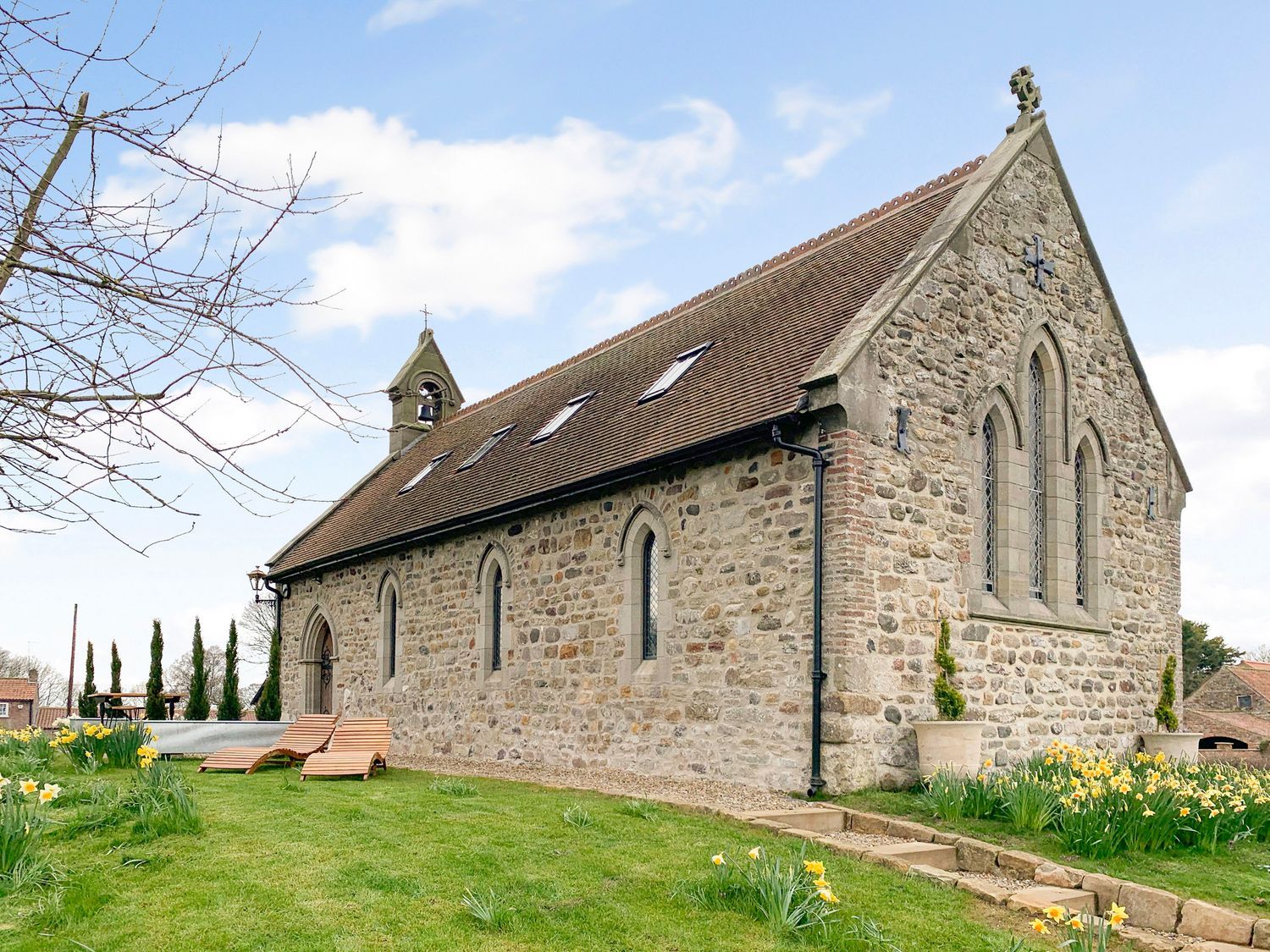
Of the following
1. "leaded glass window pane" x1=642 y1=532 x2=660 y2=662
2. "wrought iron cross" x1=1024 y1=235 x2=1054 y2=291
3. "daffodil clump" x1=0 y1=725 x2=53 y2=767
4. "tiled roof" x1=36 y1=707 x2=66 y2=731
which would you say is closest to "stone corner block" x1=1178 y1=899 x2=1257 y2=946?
"leaded glass window pane" x1=642 y1=532 x2=660 y2=662

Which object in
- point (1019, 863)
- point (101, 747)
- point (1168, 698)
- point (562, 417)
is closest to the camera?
point (1019, 863)

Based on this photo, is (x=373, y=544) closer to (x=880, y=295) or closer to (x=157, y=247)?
(x=880, y=295)

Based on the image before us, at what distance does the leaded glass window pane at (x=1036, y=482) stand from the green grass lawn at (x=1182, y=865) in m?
5.02

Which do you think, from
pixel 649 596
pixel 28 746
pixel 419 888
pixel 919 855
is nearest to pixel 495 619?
pixel 649 596

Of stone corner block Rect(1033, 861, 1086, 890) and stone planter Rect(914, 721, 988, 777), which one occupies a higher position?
stone planter Rect(914, 721, 988, 777)

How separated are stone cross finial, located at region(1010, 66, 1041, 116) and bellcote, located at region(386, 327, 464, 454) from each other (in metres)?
19.3

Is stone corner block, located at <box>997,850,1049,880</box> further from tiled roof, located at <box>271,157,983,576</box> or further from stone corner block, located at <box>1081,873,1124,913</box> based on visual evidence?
tiled roof, located at <box>271,157,983,576</box>

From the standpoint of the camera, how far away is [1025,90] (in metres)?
15.8

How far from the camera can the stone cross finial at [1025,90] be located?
51.6 feet

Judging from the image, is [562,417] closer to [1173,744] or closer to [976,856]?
[1173,744]

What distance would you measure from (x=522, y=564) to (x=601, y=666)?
9.45ft

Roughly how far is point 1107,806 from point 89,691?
3258 centimetres

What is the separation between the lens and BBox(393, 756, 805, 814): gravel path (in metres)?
11.4

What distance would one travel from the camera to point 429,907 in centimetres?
720
